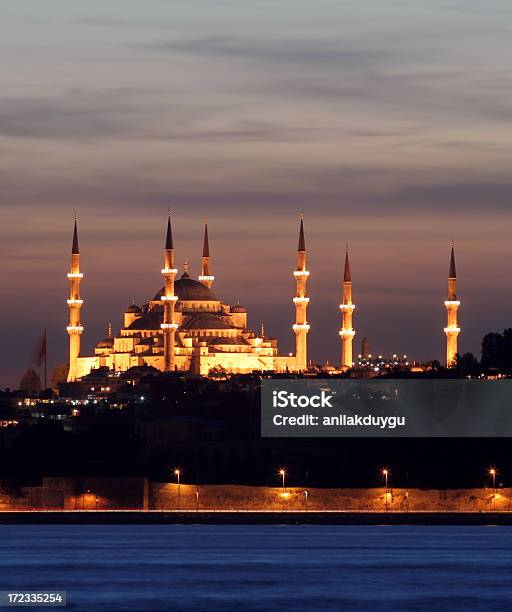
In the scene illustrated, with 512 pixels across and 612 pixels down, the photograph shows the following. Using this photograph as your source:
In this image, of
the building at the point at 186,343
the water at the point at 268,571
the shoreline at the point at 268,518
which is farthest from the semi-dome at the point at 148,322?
the shoreline at the point at 268,518

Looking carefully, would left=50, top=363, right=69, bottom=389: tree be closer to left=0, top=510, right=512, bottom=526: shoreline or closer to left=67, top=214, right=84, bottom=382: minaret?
left=67, top=214, right=84, bottom=382: minaret

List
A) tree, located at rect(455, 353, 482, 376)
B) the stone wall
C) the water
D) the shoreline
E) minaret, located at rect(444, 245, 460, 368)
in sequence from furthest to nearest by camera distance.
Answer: minaret, located at rect(444, 245, 460, 368), tree, located at rect(455, 353, 482, 376), the stone wall, the shoreline, the water

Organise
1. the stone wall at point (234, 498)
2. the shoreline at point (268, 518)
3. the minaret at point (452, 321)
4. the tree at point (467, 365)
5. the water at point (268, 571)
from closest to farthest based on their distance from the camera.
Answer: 1. the water at point (268, 571)
2. the shoreline at point (268, 518)
3. the stone wall at point (234, 498)
4. the tree at point (467, 365)
5. the minaret at point (452, 321)

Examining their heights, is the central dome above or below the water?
above

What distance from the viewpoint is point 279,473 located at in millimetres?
104812

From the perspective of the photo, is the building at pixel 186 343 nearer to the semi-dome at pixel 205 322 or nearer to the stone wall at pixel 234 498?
the semi-dome at pixel 205 322

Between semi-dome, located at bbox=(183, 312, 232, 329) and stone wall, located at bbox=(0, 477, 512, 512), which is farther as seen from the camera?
semi-dome, located at bbox=(183, 312, 232, 329)

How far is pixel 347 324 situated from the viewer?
166 metres

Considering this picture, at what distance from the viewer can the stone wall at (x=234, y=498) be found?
327 feet

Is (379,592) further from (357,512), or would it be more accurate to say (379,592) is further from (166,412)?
(166,412)

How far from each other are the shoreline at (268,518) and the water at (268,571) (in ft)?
2.19

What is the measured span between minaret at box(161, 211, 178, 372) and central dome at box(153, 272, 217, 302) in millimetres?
6227

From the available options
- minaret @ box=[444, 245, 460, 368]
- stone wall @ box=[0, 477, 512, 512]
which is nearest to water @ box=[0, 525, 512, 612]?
stone wall @ box=[0, 477, 512, 512]

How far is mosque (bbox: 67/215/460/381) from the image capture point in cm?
16671
